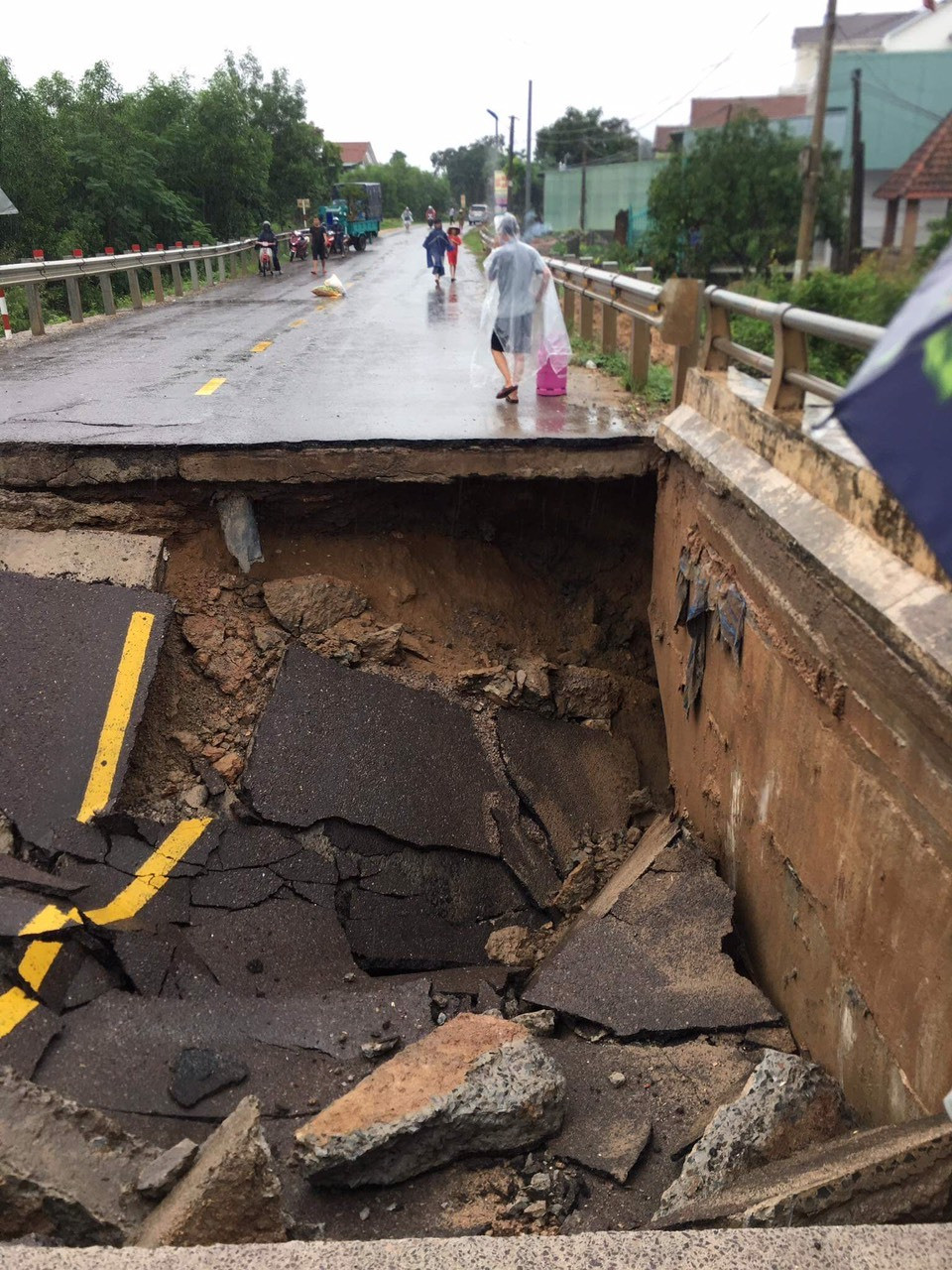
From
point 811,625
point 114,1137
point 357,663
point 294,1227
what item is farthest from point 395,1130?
point 357,663

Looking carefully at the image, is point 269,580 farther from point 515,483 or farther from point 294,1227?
point 294,1227

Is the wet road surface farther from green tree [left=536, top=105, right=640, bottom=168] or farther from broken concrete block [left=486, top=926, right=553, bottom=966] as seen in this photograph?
green tree [left=536, top=105, right=640, bottom=168]

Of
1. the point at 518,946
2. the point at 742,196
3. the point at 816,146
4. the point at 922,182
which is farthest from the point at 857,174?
the point at 518,946

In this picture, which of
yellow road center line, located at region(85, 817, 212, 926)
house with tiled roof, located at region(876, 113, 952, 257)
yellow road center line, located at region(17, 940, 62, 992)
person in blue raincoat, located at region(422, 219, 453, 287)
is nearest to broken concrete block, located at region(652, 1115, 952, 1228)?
yellow road center line, located at region(17, 940, 62, 992)

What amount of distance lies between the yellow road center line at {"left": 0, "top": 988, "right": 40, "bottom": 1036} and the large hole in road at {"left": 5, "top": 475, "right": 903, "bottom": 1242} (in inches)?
3.1

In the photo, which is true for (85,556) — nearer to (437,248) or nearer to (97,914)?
(97,914)

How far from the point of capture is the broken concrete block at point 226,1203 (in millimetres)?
2777

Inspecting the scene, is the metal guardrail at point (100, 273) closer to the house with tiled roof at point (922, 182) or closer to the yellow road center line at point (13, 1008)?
the yellow road center line at point (13, 1008)

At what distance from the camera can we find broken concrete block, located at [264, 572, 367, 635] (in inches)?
294

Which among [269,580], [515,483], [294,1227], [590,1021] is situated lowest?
[590,1021]

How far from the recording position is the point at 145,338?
574 inches

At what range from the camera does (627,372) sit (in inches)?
418

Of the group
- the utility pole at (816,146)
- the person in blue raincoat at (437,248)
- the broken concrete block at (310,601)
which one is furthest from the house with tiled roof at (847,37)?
the broken concrete block at (310,601)

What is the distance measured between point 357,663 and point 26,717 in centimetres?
225
